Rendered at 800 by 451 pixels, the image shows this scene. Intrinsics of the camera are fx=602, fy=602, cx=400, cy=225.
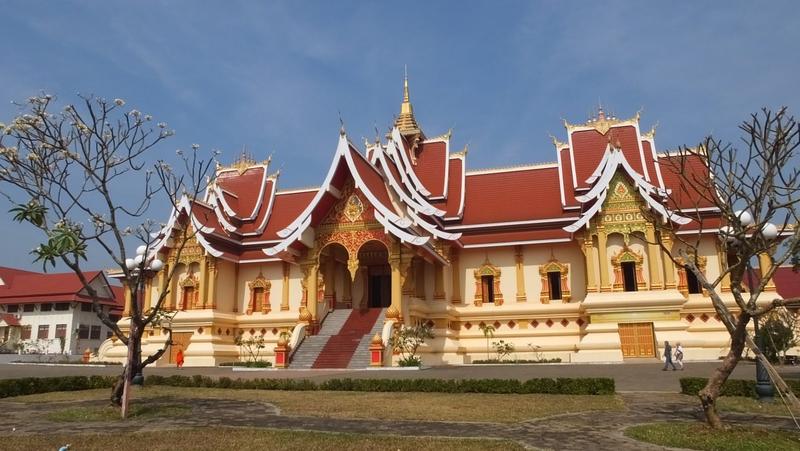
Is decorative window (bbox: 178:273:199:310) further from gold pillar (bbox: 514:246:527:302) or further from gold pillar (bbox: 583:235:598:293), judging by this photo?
gold pillar (bbox: 583:235:598:293)

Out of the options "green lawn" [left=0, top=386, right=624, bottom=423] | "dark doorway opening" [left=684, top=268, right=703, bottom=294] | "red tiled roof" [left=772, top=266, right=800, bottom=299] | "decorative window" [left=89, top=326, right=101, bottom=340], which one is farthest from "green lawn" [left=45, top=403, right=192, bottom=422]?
"decorative window" [left=89, top=326, right=101, bottom=340]

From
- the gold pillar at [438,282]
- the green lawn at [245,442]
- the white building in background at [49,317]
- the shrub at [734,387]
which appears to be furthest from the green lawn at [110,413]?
the white building in background at [49,317]

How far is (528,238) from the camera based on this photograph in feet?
78.4

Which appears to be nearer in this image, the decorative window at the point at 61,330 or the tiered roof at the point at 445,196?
the tiered roof at the point at 445,196

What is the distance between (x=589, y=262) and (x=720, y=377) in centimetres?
1487

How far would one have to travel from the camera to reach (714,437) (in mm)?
7023

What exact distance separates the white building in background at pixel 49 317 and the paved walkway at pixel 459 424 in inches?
1398

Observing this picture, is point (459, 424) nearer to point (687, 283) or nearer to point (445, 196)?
point (687, 283)

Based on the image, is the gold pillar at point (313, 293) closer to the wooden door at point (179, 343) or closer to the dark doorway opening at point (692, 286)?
the wooden door at point (179, 343)

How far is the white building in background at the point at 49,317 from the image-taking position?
41281mm

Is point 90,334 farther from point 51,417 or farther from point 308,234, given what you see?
point 51,417

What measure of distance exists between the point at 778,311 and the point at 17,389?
23616 millimetres

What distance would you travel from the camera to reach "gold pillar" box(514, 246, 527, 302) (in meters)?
23.7

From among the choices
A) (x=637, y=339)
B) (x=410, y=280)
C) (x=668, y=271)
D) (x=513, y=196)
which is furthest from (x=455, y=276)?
(x=668, y=271)
